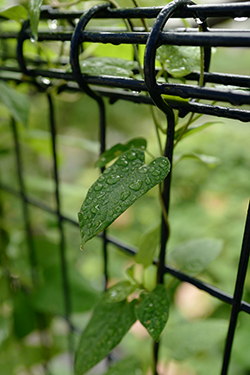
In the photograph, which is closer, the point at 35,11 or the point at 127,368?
the point at 35,11

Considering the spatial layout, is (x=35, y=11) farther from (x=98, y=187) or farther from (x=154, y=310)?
(x=154, y=310)

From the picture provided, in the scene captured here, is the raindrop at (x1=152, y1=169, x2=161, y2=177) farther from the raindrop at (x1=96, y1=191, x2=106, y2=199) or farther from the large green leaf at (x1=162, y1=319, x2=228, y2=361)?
the large green leaf at (x1=162, y1=319, x2=228, y2=361)

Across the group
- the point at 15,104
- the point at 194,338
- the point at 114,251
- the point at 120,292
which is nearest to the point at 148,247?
the point at 120,292

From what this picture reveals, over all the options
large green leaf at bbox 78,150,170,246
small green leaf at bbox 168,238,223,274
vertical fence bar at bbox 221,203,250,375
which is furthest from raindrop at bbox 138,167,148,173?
small green leaf at bbox 168,238,223,274

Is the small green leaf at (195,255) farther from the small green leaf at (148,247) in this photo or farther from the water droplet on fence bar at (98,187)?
the water droplet on fence bar at (98,187)

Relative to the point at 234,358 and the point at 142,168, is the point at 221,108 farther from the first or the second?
Answer: the point at 234,358

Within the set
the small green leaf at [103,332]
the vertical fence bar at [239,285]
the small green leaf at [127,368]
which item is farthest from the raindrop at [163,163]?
the small green leaf at [127,368]
